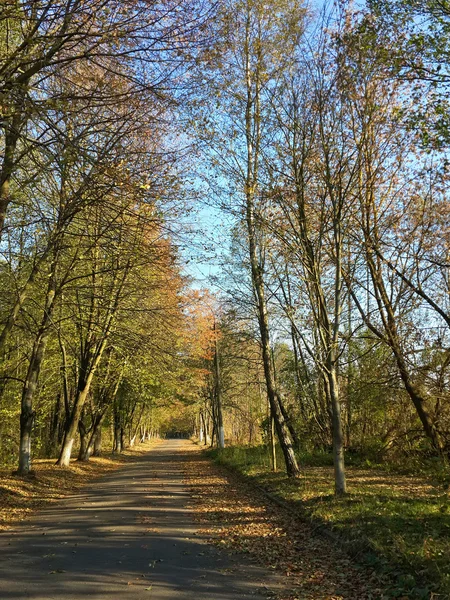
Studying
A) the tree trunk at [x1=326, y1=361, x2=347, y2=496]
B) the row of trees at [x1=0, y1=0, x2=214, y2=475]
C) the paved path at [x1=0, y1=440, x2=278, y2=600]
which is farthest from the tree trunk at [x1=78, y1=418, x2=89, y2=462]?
the tree trunk at [x1=326, y1=361, x2=347, y2=496]

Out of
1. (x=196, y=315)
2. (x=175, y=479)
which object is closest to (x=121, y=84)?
(x=175, y=479)

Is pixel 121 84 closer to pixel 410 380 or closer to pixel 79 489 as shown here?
pixel 410 380

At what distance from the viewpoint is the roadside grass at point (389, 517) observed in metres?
5.34

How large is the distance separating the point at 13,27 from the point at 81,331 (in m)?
11.5

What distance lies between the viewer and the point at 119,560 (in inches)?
253

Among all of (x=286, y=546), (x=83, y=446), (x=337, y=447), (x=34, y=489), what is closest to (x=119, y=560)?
(x=286, y=546)

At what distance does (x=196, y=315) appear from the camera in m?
25.6

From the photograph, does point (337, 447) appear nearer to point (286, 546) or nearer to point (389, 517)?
point (389, 517)

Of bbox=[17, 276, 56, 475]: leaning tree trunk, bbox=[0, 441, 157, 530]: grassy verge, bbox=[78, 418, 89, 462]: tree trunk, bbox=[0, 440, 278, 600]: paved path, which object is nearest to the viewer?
bbox=[0, 440, 278, 600]: paved path

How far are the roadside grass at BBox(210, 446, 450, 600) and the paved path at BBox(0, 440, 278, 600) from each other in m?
1.58

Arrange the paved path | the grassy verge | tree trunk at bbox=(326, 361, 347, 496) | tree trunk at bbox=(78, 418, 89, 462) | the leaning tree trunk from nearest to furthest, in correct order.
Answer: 1. the paved path
2. tree trunk at bbox=(326, 361, 347, 496)
3. the grassy verge
4. the leaning tree trunk
5. tree trunk at bbox=(78, 418, 89, 462)

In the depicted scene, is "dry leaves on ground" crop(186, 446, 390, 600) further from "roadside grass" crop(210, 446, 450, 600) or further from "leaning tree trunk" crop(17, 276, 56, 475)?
"leaning tree trunk" crop(17, 276, 56, 475)

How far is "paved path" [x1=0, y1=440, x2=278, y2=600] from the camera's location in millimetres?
5246

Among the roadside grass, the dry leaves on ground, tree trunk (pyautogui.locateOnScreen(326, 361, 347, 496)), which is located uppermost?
tree trunk (pyautogui.locateOnScreen(326, 361, 347, 496))
